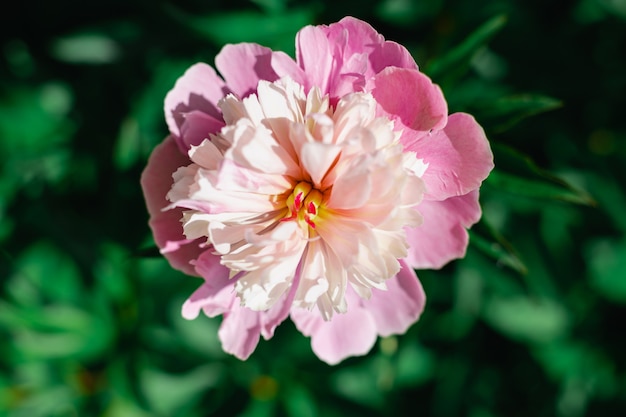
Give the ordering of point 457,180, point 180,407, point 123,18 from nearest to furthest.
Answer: point 457,180
point 123,18
point 180,407

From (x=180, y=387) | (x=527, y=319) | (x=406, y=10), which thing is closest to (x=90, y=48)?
(x=406, y=10)

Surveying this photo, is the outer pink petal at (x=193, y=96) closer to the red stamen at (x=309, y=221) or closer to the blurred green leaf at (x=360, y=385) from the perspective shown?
the red stamen at (x=309, y=221)

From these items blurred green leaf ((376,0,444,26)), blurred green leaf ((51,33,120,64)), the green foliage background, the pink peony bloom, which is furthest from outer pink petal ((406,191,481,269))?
blurred green leaf ((51,33,120,64))

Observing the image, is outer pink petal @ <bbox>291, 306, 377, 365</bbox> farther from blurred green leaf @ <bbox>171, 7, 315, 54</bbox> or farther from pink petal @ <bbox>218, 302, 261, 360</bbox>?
blurred green leaf @ <bbox>171, 7, 315, 54</bbox>

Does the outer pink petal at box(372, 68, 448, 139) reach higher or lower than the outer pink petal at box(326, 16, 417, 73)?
lower

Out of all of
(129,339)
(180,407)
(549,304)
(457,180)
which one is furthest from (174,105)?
(549,304)

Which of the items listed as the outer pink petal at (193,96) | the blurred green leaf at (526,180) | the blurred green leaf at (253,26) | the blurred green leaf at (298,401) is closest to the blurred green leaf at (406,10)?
the blurred green leaf at (253,26)

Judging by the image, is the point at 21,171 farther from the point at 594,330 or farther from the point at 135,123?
the point at 594,330
